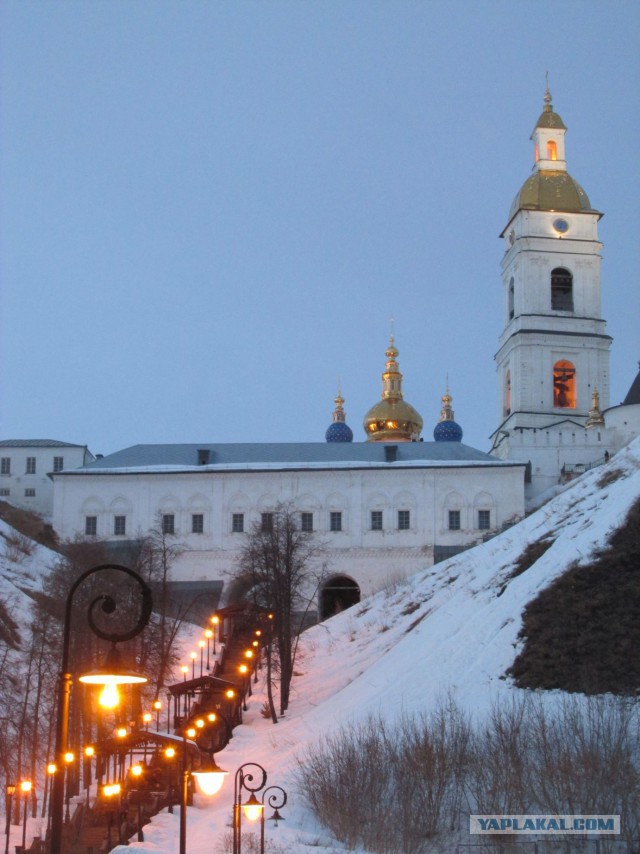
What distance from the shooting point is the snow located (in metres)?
28.0

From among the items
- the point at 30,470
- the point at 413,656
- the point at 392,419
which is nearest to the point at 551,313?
the point at 392,419

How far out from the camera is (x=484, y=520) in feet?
217

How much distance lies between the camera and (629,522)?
35094mm

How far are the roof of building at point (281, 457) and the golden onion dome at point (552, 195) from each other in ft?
69.9

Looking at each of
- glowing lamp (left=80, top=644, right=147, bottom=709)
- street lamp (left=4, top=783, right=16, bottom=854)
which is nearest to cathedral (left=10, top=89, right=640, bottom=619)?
street lamp (left=4, top=783, right=16, bottom=854)

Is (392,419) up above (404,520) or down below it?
above

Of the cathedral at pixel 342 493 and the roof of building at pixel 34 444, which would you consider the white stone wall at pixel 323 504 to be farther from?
the roof of building at pixel 34 444

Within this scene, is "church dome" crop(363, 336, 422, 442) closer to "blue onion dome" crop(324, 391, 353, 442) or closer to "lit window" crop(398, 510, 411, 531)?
"blue onion dome" crop(324, 391, 353, 442)

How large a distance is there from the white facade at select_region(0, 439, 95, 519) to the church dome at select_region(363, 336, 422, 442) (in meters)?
21.5

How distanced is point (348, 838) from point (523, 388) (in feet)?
192

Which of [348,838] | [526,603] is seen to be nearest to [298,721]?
[526,603]

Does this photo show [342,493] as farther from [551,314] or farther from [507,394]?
[551,314]

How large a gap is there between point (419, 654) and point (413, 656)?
1.28 feet

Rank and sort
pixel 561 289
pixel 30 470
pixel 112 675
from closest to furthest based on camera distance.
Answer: pixel 112 675 → pixel 30 470 → pixel 561 289
